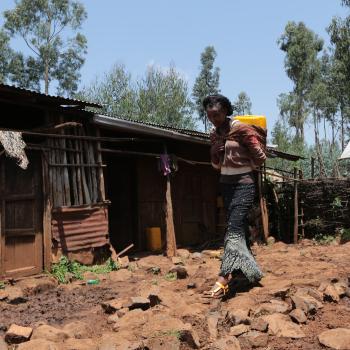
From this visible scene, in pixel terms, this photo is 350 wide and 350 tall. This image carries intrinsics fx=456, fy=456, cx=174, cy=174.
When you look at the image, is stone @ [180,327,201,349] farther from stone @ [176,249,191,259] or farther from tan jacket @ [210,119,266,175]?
stone @ [176,249,191,259]

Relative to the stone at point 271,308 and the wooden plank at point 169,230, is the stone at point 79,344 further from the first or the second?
the wooden plank at point 169,230

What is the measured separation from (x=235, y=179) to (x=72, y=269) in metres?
4.12

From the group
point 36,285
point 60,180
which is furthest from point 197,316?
Result: point 60,180

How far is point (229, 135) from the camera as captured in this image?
4.32m

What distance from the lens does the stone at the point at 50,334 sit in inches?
138

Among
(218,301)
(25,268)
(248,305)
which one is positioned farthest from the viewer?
(25,268)

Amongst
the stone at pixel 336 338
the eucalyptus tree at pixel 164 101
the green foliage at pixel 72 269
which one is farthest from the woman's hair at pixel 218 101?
the eucalyptus tree at pixel 164 101

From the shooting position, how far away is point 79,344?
3.34m

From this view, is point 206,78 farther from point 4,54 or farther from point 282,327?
point 282,327

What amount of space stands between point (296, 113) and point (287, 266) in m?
32.7

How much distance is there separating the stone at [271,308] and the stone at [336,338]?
521 mm

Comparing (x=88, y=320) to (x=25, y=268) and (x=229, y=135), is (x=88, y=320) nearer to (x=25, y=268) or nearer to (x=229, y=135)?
(x=229, y=135)

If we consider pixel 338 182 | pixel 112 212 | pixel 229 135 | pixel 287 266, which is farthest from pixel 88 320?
pixel 338 182

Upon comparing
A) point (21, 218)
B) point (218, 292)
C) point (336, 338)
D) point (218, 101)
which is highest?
point (218, 101)
